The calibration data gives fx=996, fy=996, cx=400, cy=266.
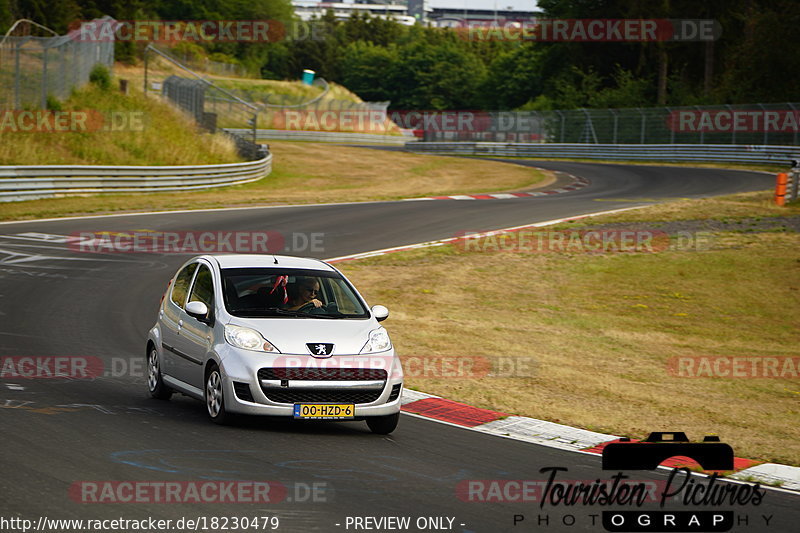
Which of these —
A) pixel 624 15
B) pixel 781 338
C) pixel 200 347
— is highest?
pixel 624 15

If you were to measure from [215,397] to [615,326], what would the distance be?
33.1 feet

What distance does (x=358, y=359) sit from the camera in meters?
8.89

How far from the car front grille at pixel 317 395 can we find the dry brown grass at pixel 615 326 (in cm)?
249

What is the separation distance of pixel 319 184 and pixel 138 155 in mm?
8710

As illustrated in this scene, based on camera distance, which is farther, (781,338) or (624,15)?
(624,15)

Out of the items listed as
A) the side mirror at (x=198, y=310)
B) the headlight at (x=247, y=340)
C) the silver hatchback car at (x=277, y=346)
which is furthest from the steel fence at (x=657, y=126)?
the headlight at (x=247, y=340)

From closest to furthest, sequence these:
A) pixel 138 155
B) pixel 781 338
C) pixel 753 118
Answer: pixel 781 338 → pixel 138 155 → pixel 753 118

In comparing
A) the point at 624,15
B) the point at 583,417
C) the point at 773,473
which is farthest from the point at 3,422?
the point at 624,15

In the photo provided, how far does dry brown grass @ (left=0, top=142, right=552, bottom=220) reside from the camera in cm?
2966

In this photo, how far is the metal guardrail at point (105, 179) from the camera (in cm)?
2850

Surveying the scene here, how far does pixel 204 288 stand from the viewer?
9930 mm

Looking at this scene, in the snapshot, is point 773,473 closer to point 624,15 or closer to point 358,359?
point 358,359

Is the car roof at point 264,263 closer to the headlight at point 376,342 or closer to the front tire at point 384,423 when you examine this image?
the headlight at point 376,342

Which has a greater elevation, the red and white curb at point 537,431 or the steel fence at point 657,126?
the steel fence at point 657,126
